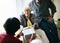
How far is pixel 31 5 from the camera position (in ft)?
11.7

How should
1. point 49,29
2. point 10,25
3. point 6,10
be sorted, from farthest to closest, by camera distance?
point 6,10 → point 49,29 → point 10,25

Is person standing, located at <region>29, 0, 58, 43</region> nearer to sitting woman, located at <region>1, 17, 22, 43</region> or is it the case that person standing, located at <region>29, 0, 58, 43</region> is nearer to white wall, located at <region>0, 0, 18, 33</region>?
white wall, located at <region>0, 0, 18, 33</region>

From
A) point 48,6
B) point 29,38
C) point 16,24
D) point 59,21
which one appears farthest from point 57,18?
point 16,24

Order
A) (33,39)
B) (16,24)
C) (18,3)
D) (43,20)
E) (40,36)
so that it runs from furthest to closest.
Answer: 1. (18,3)
2. (43,20)
3. (40,36)
4. (33,39)
5. (16,24)

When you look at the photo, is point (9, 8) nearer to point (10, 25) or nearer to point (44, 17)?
point (44, 17)

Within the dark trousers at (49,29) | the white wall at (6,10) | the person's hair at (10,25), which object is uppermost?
the person's hair at (10,25)

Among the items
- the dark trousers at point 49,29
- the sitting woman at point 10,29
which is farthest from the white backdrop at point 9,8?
the sitting woman at point 10,29

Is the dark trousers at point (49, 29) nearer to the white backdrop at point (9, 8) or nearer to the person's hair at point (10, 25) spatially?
the white backdrop at point (9, 8)

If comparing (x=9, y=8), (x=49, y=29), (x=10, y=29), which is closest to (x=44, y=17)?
A: (x=49, y=29)

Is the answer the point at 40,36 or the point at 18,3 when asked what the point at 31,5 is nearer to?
the point at 18,3

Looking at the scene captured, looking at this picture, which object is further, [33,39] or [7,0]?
[7,0]

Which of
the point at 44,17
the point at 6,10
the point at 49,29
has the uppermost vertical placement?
the point at 6,10

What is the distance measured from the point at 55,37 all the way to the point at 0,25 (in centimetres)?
120

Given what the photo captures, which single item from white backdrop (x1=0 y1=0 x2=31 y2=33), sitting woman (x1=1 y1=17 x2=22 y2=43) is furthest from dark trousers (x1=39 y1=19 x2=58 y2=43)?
sitting woman (x1=1 y1=17 x2=22 y2=43)
